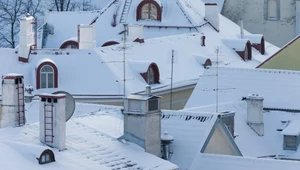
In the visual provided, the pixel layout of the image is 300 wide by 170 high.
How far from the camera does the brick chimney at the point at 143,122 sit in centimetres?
2286

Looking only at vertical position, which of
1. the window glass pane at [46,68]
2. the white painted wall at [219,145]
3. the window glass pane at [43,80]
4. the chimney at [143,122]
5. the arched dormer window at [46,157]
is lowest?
the white painted wall at [219,145]

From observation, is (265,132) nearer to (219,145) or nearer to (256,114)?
(256,114)

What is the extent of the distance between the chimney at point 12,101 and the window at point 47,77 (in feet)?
44.2

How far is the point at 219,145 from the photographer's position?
25953mm

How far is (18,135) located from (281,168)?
5.46 metres

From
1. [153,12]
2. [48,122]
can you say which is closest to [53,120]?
[48,122]

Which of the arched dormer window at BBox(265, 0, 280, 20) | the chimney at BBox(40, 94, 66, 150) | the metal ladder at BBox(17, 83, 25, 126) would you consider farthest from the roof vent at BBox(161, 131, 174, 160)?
the arched dormer window at BBox(265, 0, 280, 20)

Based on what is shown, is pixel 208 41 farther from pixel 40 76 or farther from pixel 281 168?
pixel 281 168

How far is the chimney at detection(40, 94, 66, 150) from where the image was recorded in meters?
21.0

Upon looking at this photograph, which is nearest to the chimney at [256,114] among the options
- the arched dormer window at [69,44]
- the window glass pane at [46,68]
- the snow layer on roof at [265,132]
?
the snow layer on roof at [265,132]

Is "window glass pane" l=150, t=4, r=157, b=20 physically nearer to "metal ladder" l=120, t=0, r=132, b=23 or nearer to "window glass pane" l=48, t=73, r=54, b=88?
"metal ladder" l=120, t=0, r=132, b=23

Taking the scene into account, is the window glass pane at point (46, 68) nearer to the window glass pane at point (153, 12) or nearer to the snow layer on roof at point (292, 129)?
the snow layer on roof at point (292, 129)

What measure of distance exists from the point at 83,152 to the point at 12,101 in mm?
2108

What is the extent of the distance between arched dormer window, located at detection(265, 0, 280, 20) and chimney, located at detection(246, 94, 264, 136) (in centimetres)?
2433
